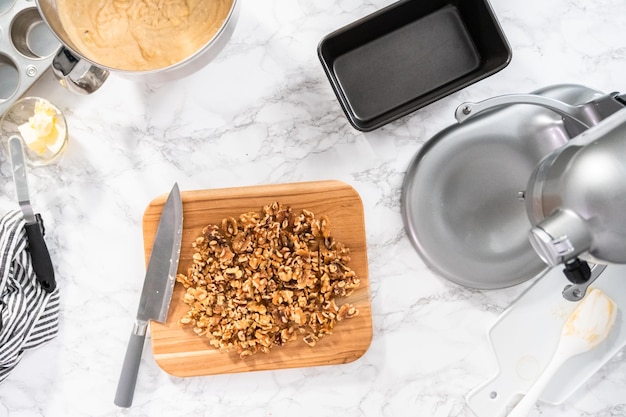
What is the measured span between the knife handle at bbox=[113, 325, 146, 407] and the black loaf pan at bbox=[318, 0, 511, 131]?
0.46m

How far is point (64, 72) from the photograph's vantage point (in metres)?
0.79

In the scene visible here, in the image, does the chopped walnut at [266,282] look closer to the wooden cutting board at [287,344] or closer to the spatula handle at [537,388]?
the wooden cutting board at [287,344]

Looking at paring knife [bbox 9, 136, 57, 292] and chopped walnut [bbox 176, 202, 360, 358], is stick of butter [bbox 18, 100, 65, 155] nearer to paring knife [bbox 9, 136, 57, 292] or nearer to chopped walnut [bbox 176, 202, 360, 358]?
paring knife [bbox 9, 136, 57, 292]

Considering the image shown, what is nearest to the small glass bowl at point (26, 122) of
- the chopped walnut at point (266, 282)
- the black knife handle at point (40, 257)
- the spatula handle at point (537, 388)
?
the black knife handle at point (40, 257)

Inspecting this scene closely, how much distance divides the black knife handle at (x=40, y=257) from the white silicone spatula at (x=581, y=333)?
2.33 ft

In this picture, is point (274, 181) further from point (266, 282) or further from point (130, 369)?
point (130, 369)

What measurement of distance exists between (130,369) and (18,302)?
188mm

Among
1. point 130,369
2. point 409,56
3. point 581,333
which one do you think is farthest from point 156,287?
point 581,333

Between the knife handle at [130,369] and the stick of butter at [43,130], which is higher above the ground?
the stick of butter at [43,130]

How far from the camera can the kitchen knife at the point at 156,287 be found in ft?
2.89

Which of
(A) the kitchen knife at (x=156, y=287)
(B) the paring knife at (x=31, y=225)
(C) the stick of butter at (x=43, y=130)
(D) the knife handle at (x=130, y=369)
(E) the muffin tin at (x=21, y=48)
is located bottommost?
(D) the knife handle at (x=130, y=369)

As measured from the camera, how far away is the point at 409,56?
94 centimetres

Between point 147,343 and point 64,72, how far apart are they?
1.36ft

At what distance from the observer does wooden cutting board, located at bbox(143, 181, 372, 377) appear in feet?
2.95
